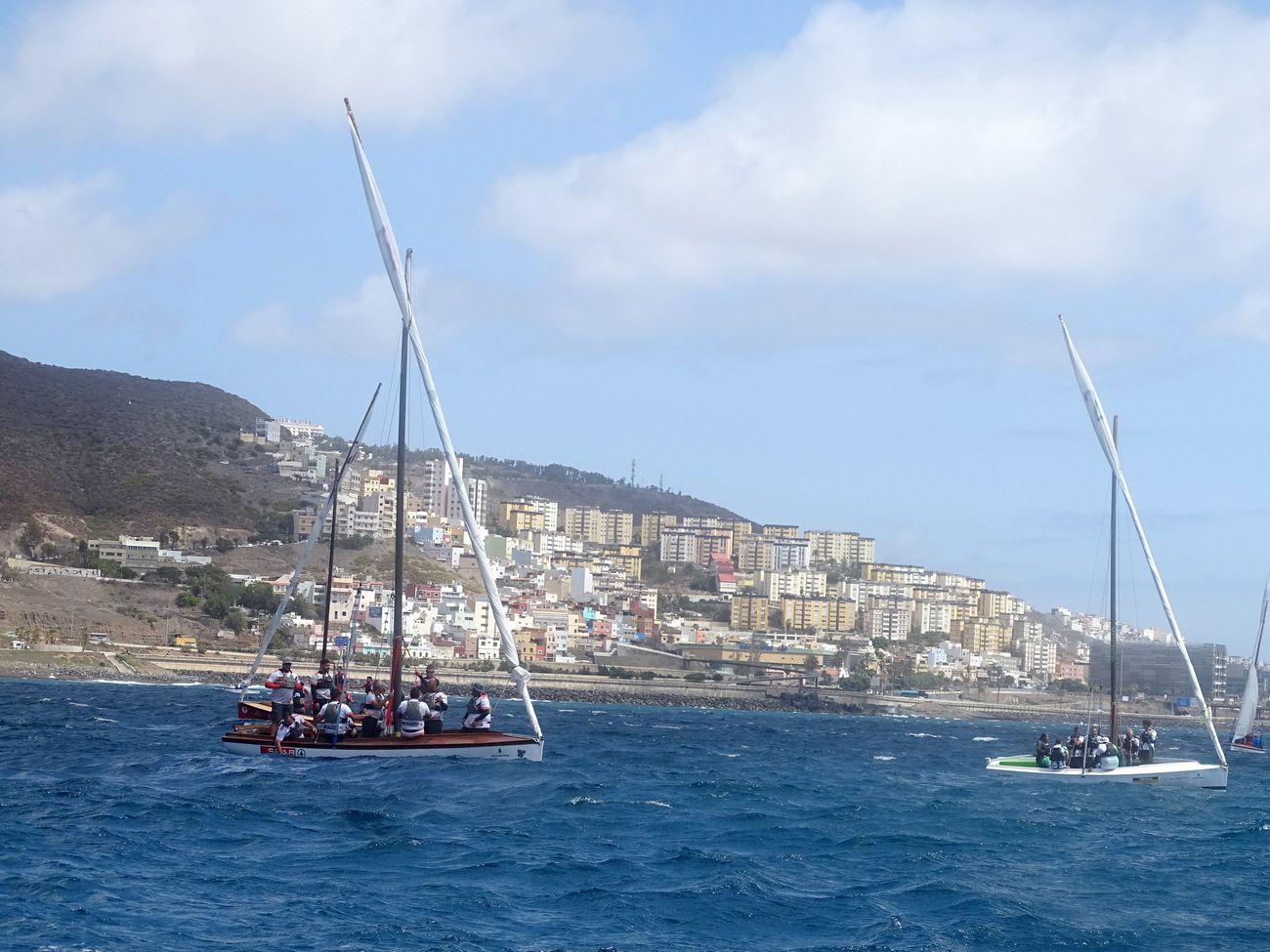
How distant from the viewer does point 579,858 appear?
1858 centimetres

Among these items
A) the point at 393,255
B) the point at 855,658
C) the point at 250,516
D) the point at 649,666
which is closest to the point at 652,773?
the point at 393,255

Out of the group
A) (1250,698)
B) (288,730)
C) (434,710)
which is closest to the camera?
(434,710)

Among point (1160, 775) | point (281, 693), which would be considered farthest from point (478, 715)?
point (1160, 775)

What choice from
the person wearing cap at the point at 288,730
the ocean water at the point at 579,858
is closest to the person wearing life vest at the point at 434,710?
the ocean water at the point at 579,858

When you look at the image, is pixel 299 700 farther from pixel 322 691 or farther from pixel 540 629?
pixel 540 629

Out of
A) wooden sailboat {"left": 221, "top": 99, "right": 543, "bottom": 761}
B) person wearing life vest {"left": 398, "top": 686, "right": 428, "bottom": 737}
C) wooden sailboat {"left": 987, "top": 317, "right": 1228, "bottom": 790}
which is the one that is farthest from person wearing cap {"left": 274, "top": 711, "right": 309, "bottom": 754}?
wooden sailboat {"left": 987, "top": 317, "right": 1228, "bottom": 790}

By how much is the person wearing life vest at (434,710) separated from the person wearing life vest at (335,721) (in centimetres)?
160

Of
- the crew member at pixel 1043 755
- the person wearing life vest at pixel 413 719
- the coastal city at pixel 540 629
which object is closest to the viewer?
the person wearing life vest at pixel 413 719

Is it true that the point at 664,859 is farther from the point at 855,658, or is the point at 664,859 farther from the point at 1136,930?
the point at 855,658

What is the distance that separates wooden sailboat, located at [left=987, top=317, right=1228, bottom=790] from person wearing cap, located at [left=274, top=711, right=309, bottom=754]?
60.2ft

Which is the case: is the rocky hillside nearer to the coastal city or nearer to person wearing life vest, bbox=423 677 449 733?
the coastal city

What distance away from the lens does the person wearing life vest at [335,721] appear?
29469 millimetres

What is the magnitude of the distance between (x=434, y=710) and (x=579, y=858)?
1163 cm

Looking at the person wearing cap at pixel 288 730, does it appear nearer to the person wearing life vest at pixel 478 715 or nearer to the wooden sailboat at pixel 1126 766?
the person wearing life vest at pixel 478 715
